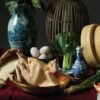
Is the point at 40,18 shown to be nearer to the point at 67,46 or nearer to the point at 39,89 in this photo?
the point at 67,46

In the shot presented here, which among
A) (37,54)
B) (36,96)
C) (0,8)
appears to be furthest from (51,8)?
(36,96)

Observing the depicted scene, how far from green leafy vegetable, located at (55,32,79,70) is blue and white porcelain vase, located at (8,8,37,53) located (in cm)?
14

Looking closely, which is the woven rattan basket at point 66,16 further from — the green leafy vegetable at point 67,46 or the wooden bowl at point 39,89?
the wooden bowl at point 39,89

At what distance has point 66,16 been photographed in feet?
3.80

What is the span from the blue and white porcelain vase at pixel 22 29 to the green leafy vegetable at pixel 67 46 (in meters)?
0.14

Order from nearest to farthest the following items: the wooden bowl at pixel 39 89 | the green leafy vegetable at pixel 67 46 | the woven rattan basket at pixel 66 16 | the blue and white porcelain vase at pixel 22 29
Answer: the wooden bowl at pixel 39 89
the green leafy vegetable at pixel 67 46
the blue and white porcelain vase at pixel 22 29
the woven rattan basket at pixel 66 16

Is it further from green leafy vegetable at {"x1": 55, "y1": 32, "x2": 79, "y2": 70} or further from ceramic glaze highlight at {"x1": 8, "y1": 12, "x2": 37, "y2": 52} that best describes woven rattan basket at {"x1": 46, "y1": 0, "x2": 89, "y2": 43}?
green leafy vegetable at {"x1": 55, "y1": 32, "x2": 79, "y2": 70}

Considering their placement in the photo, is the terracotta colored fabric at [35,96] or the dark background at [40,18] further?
the dark background at [40,18]

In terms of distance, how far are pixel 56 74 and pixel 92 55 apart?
164 mm

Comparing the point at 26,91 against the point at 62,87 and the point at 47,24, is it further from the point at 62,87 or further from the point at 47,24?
the point at 47,24

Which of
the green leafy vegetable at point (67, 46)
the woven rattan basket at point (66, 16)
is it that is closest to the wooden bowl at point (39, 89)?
the green leafy vegetable at point (67, 46)

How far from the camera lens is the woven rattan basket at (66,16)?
116cm

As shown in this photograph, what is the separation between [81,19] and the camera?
117cm

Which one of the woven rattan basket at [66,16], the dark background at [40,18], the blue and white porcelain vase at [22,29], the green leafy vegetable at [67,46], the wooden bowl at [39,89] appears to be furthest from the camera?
the dark background at [40,18]
